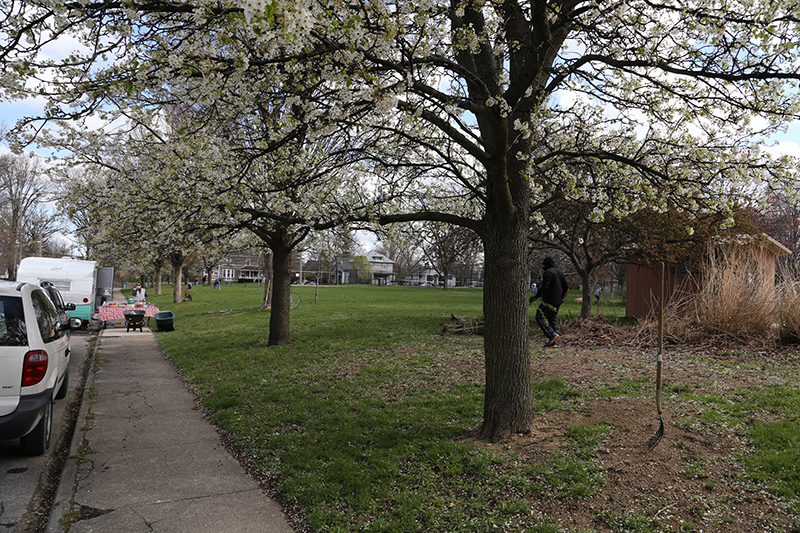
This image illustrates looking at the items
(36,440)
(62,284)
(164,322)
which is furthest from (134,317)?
(36,440)

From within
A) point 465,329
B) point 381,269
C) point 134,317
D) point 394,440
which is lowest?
point 394,440

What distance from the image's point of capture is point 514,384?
4.94 m

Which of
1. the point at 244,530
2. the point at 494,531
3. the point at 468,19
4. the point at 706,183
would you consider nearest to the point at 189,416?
the point at 244,530

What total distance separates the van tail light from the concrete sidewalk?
0.95 m

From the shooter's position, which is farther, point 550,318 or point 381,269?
point 381,269

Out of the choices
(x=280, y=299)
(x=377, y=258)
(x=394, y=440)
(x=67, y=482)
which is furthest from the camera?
(x=377, y=258)

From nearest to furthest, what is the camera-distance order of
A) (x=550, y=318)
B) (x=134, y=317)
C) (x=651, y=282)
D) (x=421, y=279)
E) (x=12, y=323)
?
(x=12, y=323)
(x=550, y=318)
(x=134, y=317)
(x=651, y=282)
(x=421, y=279)

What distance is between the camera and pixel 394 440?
16.9 feet

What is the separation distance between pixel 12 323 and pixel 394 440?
4.03m

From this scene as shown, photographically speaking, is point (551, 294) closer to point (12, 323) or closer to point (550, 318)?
point (550, 318)

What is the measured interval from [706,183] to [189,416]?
710 centimetres

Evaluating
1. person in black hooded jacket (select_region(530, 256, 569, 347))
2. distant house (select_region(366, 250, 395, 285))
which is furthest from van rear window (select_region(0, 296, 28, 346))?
distant house (select_region(366, 250, 395, 285))

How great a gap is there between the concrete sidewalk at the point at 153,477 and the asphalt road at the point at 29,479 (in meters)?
0.15

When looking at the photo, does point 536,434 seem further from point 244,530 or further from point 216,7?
point 216,7
